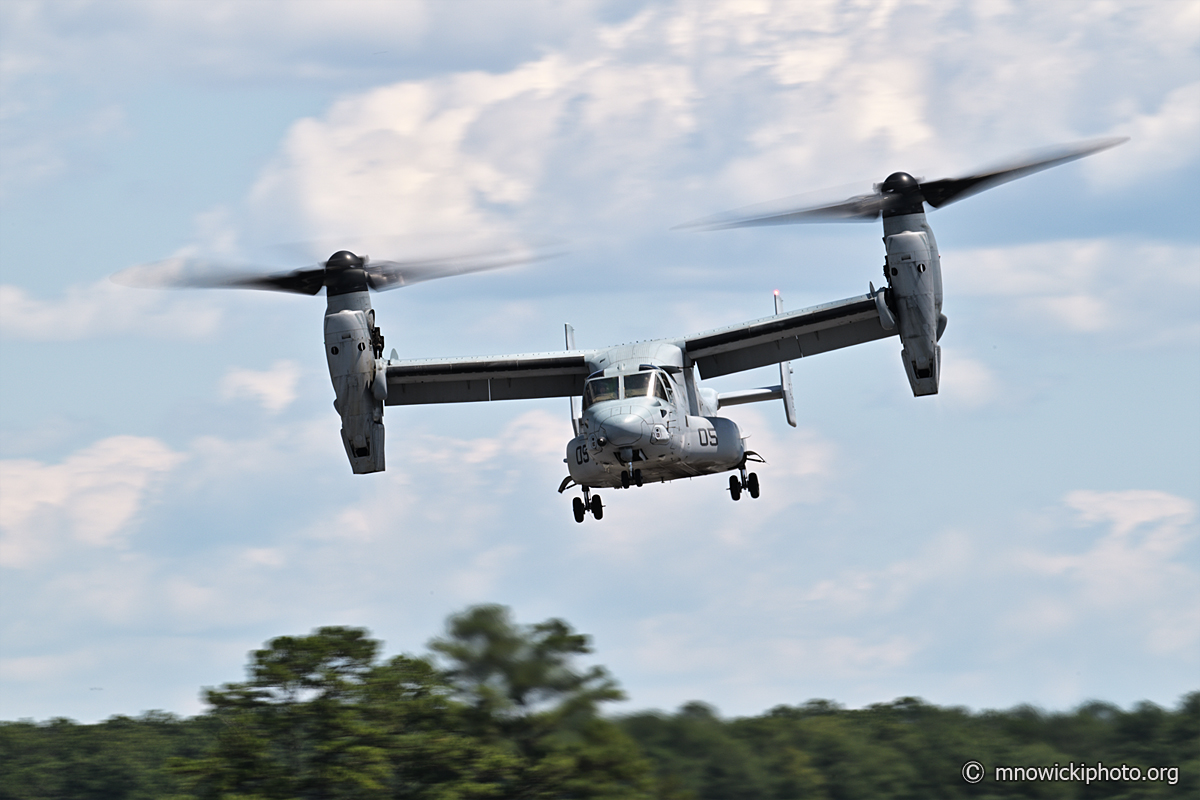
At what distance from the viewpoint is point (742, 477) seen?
28.5 m

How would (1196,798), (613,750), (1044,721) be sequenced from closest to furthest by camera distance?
1. (613,750)
2. (1044,721)
3. (1196,798)

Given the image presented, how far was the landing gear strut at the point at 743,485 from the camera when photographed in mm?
28469

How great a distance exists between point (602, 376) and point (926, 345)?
577 centimetres

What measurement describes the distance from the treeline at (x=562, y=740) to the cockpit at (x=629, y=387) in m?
11.8

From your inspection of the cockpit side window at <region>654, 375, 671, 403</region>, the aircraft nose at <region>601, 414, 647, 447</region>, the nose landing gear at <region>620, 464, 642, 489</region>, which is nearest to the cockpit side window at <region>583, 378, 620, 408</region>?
the cockpit side window at <region>654, 375, 671, 403</region>

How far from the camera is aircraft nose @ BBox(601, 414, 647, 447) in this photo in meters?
24.3

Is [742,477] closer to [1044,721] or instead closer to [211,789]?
[1044,721]

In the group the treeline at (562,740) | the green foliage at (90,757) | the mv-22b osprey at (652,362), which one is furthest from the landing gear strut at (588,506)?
the green foliage at (90,757)

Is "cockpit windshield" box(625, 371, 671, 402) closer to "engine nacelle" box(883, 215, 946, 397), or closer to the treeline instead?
"engine nacelle" box(883, 215, 946, 397)

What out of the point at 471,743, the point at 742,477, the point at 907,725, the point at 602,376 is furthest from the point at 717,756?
the point at 602,376

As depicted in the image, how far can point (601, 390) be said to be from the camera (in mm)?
25797

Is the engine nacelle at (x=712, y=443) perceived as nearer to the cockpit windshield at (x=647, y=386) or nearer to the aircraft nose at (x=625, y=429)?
the cockpit windshield at (x=647, y=386)

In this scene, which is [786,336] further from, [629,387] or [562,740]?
[562,740]

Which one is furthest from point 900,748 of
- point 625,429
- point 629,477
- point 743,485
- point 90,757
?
point 90,757
